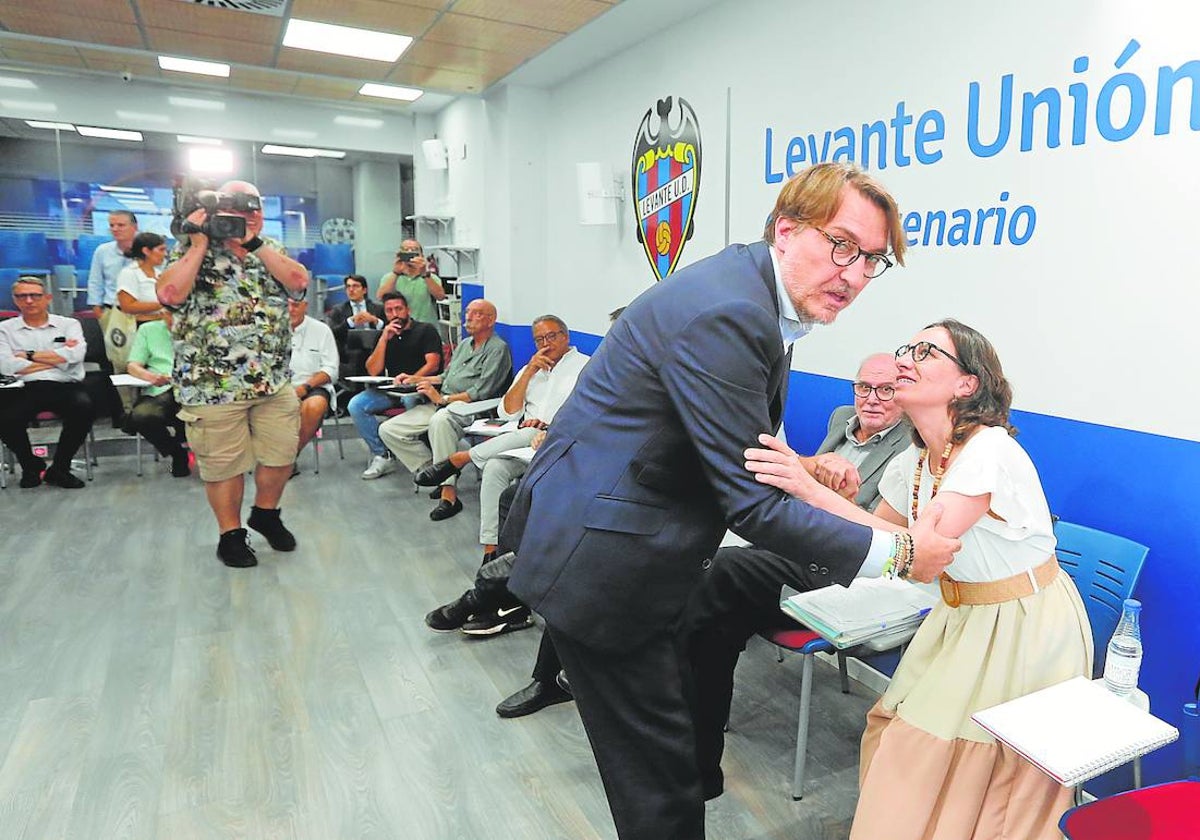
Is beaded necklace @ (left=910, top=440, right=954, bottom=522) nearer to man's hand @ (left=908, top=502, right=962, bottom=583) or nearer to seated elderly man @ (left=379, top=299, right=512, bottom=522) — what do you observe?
man's hand @ (left=908, top=502, right=962, bottom=583)

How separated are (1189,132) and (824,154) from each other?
1419 mm

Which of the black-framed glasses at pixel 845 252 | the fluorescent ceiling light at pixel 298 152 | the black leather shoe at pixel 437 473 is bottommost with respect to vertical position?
the black leather shoe at pixel 437 473

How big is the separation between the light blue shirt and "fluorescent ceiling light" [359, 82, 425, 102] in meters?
2.38

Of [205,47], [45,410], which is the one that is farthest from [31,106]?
[45,410]

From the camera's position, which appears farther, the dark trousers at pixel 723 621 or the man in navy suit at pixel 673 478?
the dark trousers at pixel 723 621

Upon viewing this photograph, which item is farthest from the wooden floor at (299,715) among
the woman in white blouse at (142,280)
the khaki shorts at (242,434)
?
the woman in white blouse at (142,280)

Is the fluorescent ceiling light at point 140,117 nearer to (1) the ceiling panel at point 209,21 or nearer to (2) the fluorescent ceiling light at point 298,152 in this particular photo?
(2) the fluorescent ceiling light at point 298,152

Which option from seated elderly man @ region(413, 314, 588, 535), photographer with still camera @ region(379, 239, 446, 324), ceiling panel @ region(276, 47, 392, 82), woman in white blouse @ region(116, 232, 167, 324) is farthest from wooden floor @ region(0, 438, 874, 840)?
ceiling panel @ region(276, 47, 392, 82)

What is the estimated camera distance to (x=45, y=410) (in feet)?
17.1

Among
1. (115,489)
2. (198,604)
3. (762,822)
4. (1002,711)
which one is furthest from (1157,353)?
(115,489)

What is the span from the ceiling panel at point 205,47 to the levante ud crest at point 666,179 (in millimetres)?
2678

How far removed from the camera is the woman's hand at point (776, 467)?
1303 millimetres

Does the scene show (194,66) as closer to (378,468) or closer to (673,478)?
(378,468)

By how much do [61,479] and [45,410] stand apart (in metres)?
0.46
